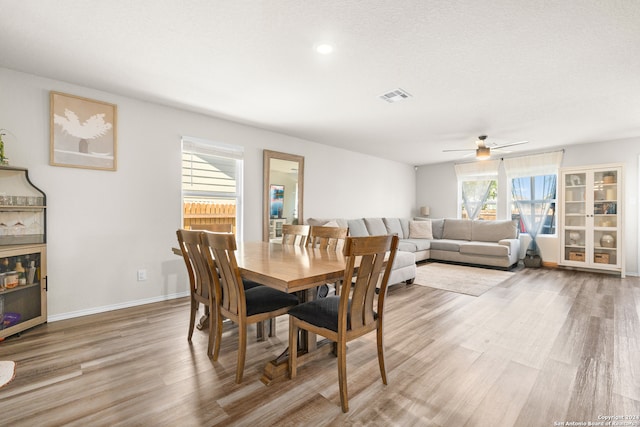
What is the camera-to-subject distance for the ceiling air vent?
304 centimetres

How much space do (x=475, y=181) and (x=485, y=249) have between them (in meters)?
2.05

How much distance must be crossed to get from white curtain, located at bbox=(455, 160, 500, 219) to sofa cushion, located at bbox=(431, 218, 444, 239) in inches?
28.2

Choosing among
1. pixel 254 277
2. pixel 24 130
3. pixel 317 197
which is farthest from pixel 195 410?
pixel 317 197

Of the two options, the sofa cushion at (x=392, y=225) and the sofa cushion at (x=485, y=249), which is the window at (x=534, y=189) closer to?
the sofa cushion at (x=485, y=249)

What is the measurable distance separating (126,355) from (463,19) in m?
3.33

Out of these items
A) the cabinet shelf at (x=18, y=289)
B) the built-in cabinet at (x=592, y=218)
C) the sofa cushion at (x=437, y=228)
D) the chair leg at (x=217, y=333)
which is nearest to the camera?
the chair leg at (x=217, y=333)

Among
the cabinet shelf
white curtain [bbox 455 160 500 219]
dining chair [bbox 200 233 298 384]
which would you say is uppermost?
white curtain [bbox 455 160 500 219]

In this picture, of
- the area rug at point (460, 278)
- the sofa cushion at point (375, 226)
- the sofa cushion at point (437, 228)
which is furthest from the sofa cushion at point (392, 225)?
the area rug at point (460, 278)

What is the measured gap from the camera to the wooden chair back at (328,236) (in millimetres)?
2688

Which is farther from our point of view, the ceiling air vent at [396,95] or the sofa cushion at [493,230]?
the sofa cushion at [493,230]

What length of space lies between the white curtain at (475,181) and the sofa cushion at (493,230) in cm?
64

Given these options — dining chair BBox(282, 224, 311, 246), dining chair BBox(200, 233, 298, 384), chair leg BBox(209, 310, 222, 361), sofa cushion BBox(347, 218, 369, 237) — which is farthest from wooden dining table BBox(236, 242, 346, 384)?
sofa cushion BBox(347, 218, 369, 237)

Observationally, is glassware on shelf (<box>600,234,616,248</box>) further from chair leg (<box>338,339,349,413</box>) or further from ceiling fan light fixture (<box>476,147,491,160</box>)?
chair leg (<box>338,339,349,413</box>)

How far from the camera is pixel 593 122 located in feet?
13.1
